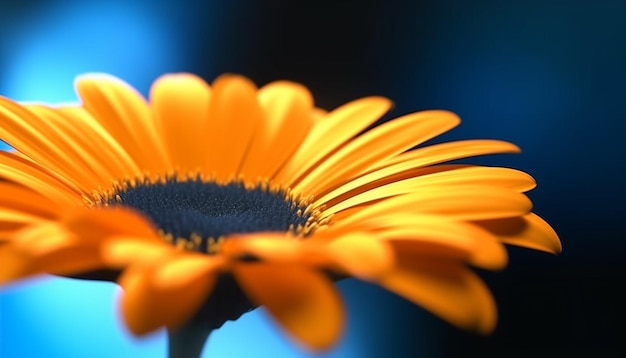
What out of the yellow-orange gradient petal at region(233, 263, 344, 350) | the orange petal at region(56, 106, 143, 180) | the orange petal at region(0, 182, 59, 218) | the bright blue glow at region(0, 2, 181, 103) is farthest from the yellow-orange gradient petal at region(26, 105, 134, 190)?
the bright blue glow at region(0, 2, 181, 103)

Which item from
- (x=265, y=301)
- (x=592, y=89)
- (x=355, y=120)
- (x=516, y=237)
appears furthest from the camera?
(x=592, y=89)

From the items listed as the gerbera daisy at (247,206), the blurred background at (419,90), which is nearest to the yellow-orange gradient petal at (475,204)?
the gerbera daisy at (247,206)

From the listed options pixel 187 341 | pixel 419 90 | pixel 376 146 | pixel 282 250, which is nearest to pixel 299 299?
pixel 282 250

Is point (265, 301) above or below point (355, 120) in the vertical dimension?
below

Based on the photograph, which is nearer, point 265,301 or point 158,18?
point 265,301

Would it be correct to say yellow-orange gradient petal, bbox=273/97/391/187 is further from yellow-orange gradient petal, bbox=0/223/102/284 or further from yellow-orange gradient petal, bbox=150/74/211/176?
yellow-orange gradient petal, bbox=0/223/102/284

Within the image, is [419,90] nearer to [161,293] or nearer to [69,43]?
[69,43]

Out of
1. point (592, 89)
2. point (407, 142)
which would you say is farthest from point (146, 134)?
point (592, 89)

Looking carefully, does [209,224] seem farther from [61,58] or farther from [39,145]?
[61,58]
